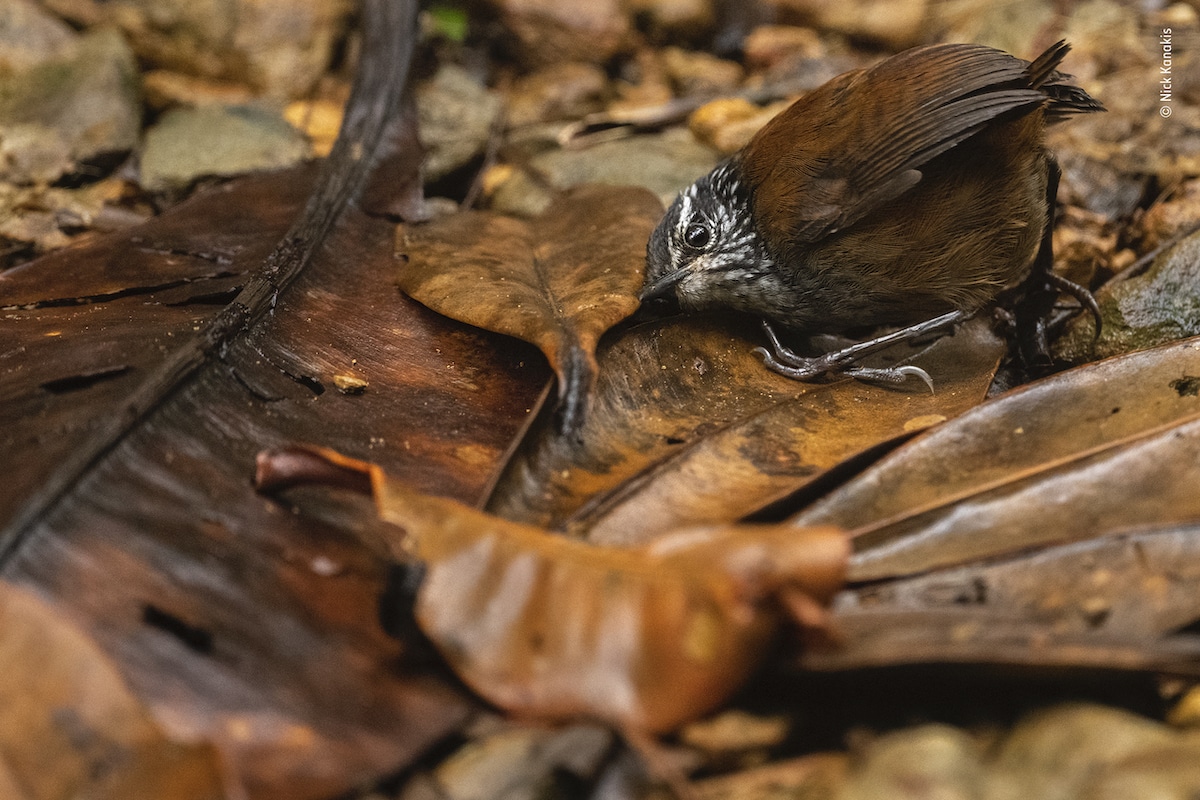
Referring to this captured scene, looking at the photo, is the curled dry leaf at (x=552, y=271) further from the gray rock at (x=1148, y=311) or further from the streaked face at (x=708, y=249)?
the gray rock at (x=1148, y=311)

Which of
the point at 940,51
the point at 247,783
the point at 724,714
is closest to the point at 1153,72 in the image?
the point at 940,51

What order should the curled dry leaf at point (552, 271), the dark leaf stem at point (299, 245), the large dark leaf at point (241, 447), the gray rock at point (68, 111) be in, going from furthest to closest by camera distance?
the gray rock at point (68, 111), the curled dry leaf at point (552, 271), the dark leaf stem at point (299, 245), the large dark leaf at point (241, 447)

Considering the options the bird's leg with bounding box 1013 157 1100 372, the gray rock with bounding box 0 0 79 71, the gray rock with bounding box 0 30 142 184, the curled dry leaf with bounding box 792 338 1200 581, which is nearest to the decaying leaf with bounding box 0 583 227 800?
the curled dry leaf with bounding box 792 338 1200 581

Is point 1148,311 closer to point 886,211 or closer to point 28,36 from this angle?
point 886,211

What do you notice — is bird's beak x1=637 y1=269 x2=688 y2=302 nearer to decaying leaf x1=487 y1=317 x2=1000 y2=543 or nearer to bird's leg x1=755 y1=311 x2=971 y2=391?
decaying leaf x1=487 y1=317 x2=1000 y2=543

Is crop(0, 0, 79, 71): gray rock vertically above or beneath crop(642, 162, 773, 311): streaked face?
above

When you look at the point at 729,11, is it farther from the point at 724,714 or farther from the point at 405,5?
the point at 724,714

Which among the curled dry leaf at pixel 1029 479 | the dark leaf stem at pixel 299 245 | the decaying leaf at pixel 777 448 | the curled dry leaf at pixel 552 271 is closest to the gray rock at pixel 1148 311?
the decaying leaf at pixel 777 448
